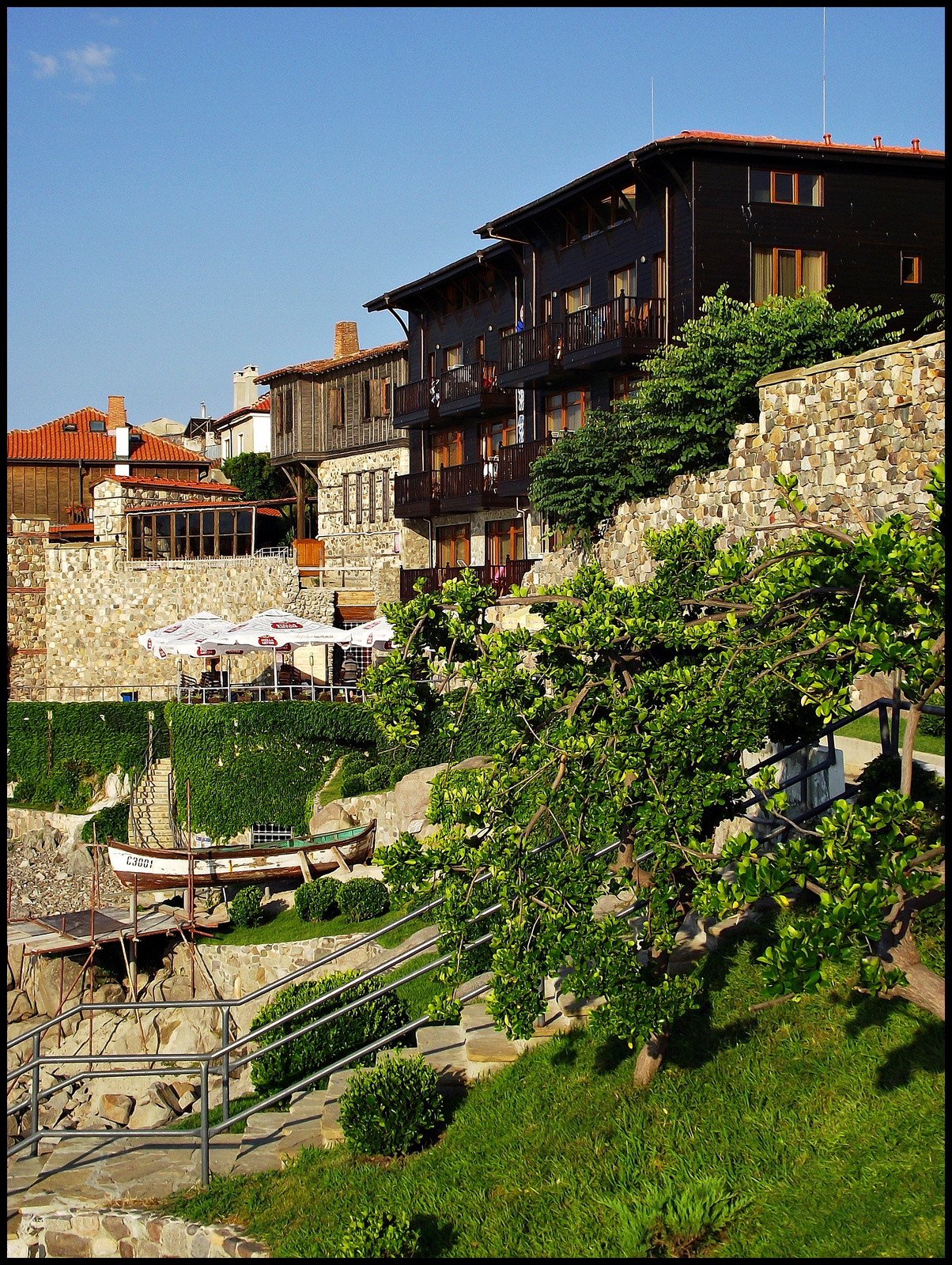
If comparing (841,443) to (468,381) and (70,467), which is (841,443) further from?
(70,467)

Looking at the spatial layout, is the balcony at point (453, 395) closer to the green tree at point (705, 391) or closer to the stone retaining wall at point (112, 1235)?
the green tree at point (705, 391)

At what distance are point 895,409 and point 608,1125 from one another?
1211cm

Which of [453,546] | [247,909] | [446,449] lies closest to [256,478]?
[446,449]

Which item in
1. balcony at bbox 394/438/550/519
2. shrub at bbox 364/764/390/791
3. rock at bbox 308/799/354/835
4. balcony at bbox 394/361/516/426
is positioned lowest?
rock at bbox 308/799/354/835

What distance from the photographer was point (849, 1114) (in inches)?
306

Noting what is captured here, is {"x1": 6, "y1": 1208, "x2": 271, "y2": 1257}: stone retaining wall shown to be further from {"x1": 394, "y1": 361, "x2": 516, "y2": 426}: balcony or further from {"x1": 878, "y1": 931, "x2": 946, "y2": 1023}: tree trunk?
{"x1": 394, "y1": 361, "x2": 516, "y2": 426}: balcony

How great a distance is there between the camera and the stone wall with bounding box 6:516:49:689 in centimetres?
4847

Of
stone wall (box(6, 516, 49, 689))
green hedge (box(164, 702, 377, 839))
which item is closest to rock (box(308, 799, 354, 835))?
green hedge (box(164, 702, 377, 839))

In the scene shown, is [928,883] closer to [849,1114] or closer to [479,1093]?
[849,1114]

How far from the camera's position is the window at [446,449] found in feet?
129

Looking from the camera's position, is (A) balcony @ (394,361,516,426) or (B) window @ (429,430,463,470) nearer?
(A) balcony @ (394,361,516,426)

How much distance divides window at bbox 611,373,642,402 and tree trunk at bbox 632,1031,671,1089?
23.2 m

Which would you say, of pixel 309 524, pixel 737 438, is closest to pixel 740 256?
pixel 737 438

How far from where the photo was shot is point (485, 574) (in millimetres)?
35188
